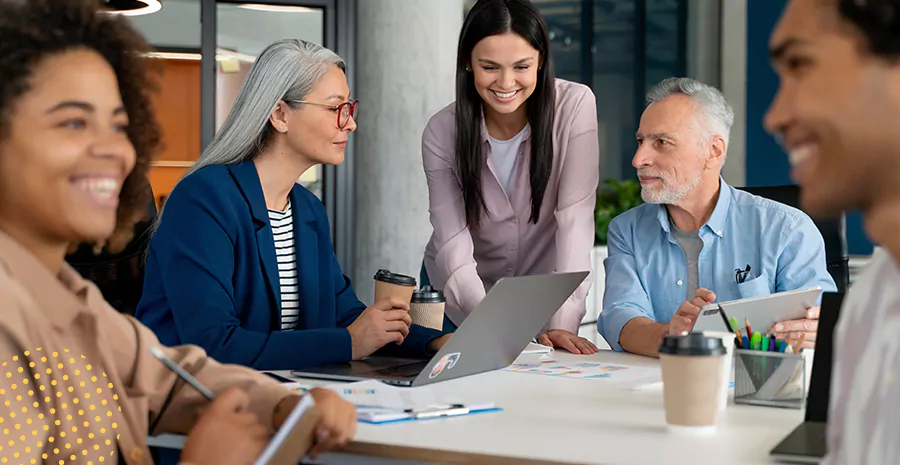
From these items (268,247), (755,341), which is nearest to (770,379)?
(755,341)

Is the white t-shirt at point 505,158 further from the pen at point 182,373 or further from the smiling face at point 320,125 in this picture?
the pen at point 182,373

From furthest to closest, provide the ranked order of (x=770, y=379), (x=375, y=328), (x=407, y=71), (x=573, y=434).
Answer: (x=407, y=71)
(x=375, y=328)
(x=770, y=379)
(x=573, y=434)

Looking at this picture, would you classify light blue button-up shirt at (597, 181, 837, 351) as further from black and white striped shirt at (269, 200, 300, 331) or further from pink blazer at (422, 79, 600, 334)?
black and white striped shirt at (269, 200, 300, 331)

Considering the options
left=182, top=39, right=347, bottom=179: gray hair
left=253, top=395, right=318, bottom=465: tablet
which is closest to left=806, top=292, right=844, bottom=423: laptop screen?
left=253, top=395, right=318, bottom=465: tablet

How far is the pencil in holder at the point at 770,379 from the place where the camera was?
1.68m

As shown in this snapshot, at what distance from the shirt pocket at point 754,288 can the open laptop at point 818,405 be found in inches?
34.7

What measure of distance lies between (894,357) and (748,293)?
1.74 m

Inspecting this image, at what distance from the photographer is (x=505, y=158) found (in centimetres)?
295

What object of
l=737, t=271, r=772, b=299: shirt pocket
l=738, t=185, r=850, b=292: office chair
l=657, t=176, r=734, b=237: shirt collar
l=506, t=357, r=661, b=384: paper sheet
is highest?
l=657, t=176, r=734, b=237: shirt collar

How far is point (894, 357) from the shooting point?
2.68 feet

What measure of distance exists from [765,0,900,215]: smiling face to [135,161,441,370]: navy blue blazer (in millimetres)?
1351

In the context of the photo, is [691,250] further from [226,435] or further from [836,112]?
[836,112]

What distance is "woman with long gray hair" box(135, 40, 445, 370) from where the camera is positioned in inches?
79.2

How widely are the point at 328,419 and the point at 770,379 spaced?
2.64ft
